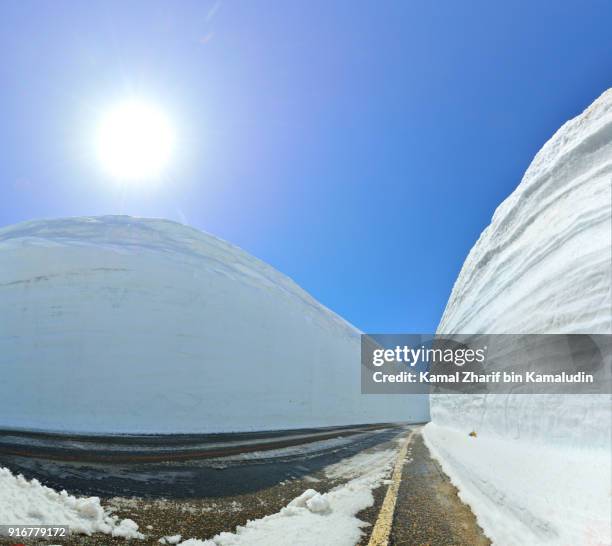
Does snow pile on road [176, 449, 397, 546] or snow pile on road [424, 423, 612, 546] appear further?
snow pile on road [176, 449, 397, 546]

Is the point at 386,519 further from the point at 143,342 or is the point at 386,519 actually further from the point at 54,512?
the point at 143,342

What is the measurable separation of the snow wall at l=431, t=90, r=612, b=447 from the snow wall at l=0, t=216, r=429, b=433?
13.5m

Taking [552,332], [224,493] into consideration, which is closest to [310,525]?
[224,493]

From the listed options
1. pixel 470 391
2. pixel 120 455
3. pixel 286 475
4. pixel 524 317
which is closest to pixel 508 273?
pixel 524 317

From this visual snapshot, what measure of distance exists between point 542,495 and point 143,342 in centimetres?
1814

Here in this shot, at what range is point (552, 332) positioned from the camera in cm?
465

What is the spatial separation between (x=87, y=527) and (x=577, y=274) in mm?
6137

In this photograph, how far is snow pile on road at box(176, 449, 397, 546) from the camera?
136 inches

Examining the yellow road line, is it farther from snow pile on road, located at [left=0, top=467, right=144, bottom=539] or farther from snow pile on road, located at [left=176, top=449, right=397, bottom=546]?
snow pile on road, located at [left=0, top=467, right=144, bottom=539]

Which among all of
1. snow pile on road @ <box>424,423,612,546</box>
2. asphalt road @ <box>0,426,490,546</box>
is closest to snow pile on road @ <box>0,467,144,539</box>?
asphalt road @ <box>0,426,490,546</box>

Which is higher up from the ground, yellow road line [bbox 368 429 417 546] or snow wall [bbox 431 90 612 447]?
snow wall [bbox 431 90 612 447]

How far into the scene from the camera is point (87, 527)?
3.52m

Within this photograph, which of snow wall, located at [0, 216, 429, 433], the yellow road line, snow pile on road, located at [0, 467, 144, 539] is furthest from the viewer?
snow wall, located at [0, 216, 429, 433]

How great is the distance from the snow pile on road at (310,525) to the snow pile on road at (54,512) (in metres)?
0.89
